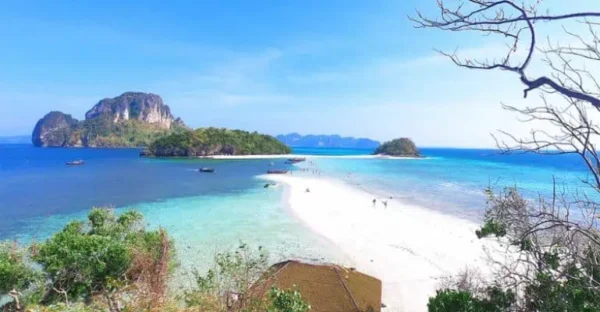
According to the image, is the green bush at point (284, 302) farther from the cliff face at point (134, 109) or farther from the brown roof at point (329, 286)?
the cliff face at point (134, 109)

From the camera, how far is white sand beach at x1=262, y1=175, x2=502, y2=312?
12969mm

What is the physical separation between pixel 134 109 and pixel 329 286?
195m

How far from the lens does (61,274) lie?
26.7ft

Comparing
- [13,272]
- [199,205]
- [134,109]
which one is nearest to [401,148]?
[199,205]

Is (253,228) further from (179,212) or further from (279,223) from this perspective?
(179,212)

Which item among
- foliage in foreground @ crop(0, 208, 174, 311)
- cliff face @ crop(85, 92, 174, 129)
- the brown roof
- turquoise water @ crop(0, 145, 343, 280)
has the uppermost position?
cliff face @ crop(85, 92, 174, 129)

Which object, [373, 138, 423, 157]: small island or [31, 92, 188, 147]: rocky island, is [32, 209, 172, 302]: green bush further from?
[31, 92, 188, 147]: rocky island

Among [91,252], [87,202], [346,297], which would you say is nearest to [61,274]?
[91,252]

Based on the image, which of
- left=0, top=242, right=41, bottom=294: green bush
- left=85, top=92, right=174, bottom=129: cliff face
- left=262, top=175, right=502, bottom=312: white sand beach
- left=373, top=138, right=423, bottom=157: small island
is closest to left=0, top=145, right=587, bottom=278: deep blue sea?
left=262, top=175, right=502, bottom=312: white sand beach

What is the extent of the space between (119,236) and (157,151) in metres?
89.9

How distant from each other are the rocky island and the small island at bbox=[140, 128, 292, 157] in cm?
4543

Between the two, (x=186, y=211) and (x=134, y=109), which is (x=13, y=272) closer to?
(x=186, y=211)

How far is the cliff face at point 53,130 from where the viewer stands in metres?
166

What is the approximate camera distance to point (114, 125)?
164125 millimetres
